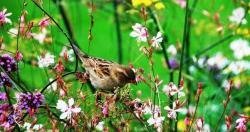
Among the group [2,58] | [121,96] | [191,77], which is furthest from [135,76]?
[191,77]

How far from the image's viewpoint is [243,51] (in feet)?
10.2

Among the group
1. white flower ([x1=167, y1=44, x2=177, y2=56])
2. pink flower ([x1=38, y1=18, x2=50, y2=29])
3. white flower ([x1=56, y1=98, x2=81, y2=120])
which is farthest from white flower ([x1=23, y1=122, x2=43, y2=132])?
white flower ([x1=167, y1=44, x2=177, y2=56])

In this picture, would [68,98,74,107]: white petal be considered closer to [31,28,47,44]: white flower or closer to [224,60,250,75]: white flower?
[31,28,47,44]: white flower

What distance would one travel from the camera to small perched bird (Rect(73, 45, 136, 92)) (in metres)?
1.96

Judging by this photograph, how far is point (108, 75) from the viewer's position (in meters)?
1.97

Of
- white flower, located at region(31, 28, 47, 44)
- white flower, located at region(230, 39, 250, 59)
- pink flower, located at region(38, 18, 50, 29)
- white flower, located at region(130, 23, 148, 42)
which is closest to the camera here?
white flower, located at region(130, 23, 148, 42)

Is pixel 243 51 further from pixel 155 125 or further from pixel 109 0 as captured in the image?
pixel 155 125

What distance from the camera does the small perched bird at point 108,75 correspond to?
6.43 feet

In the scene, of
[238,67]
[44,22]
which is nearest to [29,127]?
[44,22]

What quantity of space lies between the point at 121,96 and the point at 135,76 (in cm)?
11

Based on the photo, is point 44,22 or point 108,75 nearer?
point 108,75

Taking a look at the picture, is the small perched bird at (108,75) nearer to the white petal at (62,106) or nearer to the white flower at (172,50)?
the white petal at (62,106)

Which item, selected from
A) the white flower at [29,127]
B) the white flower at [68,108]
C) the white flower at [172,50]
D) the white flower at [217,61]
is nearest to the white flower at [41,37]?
the white flower at [172,50]

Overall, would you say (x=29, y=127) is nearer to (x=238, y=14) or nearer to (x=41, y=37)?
(x=41, y=37)
